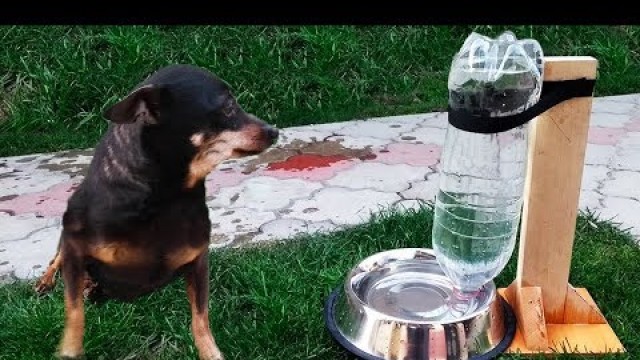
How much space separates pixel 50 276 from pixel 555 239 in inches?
51.7

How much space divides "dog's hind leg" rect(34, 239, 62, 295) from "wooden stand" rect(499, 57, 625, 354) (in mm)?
1189

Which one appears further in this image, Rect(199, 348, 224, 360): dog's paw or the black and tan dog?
Rect(199, 348, 224, 360): dog's paw

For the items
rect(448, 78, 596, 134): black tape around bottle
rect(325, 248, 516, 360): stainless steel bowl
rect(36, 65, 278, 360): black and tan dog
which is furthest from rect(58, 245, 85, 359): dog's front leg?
rect(448, 78, 596, 134): black tape around bottle

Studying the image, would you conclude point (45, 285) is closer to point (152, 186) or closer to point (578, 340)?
point (152, 186)

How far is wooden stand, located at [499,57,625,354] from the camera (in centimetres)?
204

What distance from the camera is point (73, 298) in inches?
63.3

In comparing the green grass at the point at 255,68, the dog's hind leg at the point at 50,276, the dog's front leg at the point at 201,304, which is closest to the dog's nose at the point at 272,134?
the dog's front leg at the point at 201,304

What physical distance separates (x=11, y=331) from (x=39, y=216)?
0.98 metres

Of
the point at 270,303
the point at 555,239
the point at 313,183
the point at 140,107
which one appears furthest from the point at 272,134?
the point at 313,183

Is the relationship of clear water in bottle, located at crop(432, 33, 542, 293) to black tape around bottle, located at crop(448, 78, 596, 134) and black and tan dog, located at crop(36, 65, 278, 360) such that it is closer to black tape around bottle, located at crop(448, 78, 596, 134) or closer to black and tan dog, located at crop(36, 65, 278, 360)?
black tape around bottle, located at crop(448, 78, 596, 134)

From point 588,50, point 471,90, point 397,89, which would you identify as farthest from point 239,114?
point 588,50

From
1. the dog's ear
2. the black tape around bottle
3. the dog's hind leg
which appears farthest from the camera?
the black tape around bottle
